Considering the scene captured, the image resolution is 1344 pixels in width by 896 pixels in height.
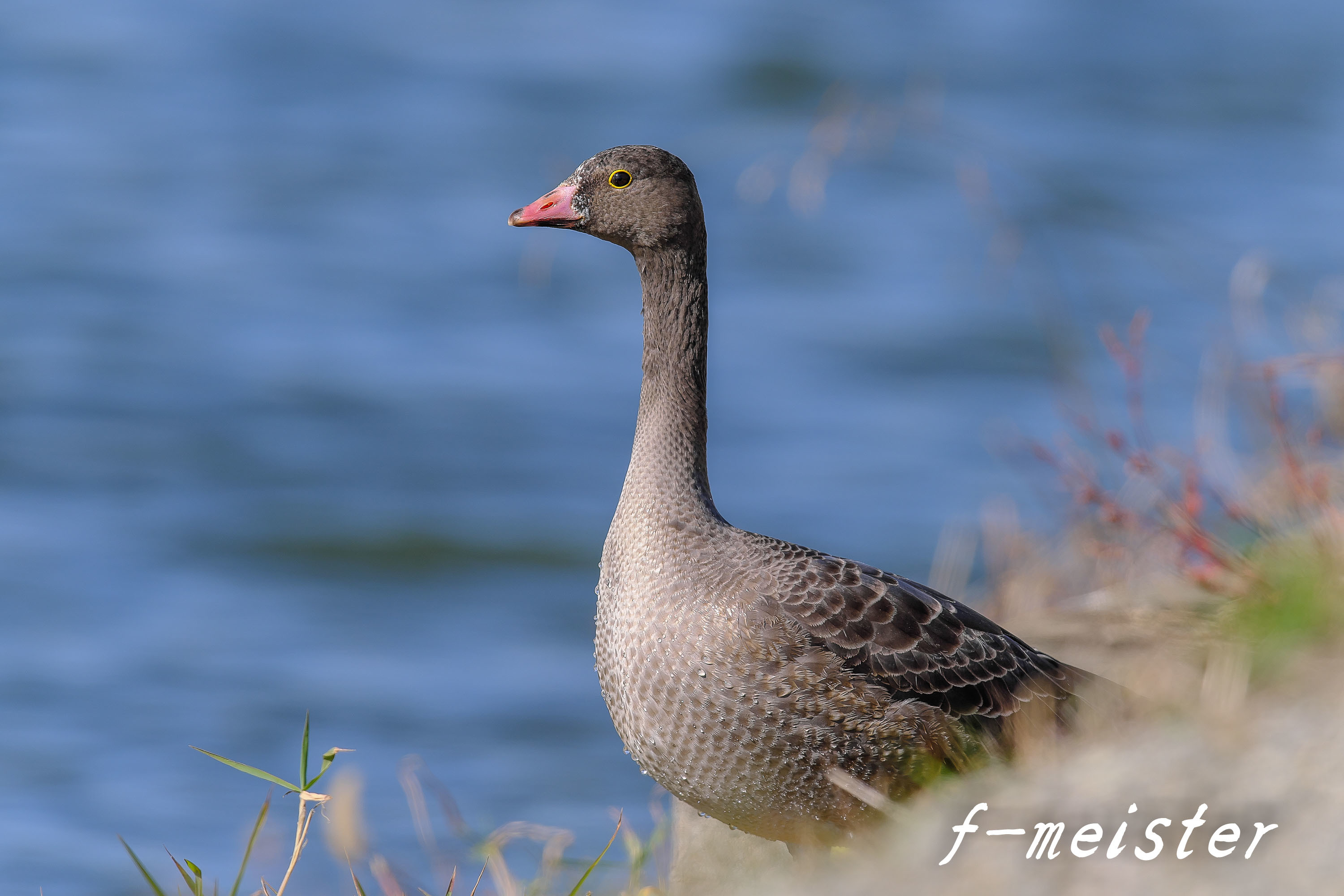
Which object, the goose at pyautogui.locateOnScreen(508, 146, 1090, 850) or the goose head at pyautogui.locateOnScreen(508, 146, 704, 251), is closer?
the goose at pyautogui.locateOnScreen(508, 146, 1090, 850)

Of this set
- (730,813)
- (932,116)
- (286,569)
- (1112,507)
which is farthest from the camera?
(286,569)

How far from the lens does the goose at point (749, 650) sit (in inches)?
173

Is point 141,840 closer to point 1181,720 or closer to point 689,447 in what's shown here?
point 689,447

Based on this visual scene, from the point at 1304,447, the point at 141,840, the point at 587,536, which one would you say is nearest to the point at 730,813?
the point at 1304,447

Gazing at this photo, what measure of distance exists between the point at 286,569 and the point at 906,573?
5644mm

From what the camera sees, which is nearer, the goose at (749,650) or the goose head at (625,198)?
the goose at (749,650)

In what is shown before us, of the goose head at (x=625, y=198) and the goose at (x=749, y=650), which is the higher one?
the goose head at (x=625, y=198)

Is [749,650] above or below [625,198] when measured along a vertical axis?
below

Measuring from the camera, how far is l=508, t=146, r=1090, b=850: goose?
4.40 meters

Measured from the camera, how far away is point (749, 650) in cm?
447

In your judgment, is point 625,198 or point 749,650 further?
point 625,198

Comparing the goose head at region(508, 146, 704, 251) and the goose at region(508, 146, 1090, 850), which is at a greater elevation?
the goose head at region(508, 146, 704, 251)

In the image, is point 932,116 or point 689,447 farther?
point 932,116

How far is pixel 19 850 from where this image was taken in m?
9.35
